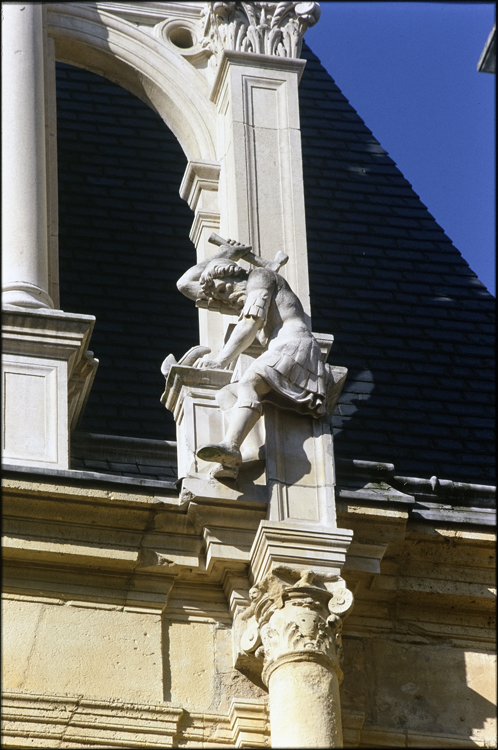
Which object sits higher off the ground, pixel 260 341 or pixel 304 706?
pixel 260 341

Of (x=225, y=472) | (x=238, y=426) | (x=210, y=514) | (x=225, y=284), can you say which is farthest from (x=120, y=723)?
(x=225, y=284)

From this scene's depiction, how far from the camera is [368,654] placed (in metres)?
8.75

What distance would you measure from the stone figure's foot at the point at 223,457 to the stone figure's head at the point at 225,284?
3.19ft

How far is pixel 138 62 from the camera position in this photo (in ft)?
36.8

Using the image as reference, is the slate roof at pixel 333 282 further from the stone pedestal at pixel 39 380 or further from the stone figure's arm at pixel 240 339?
the stone figure's arm at pixel 240 339

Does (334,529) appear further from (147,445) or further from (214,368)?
(147,445)

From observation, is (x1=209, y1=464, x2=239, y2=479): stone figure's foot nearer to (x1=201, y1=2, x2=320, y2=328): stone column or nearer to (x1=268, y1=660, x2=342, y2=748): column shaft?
(x1=268, y1=660, x2=342, y2=748): column shaft

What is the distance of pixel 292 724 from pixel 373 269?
6.17m

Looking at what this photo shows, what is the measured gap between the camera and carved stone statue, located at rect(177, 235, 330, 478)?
8586mm

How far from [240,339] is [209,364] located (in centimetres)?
28

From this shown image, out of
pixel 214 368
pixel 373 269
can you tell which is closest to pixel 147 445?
pixel 214 368

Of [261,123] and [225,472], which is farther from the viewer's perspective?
[261,123]

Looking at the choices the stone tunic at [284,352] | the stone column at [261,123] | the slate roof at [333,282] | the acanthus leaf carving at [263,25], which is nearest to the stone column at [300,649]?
the stone tunic at [284,352]

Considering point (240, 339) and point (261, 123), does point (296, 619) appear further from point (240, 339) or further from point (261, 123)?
point (261, 123)
